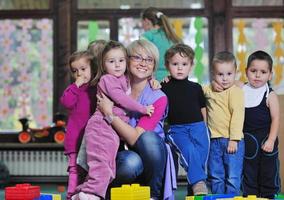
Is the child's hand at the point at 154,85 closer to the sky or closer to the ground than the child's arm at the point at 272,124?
closer to the sky

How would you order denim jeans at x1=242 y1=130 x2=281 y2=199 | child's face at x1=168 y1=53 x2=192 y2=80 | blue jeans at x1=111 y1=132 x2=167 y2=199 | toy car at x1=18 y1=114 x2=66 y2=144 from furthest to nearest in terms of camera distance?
toy car at x1=18 y1=114 x2=66 y2=144 < denim jeans at x1=242 y1=130 x2=281 y2=199 < child's face at x1=168 y1=53 x2=192 y2=80 < blue jeans at x1=111 y1=132 x2=167 y2=199

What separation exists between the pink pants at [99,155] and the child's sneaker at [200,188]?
1.35 ft

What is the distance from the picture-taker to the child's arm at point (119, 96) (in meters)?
2.41

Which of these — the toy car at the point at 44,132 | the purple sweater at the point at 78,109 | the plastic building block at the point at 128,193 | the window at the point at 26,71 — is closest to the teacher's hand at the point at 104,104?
the purple sweater at the point at 78,109

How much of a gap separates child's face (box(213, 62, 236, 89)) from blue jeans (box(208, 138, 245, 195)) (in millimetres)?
252

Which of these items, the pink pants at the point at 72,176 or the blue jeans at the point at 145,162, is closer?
the blue jeans at the point at 145,162

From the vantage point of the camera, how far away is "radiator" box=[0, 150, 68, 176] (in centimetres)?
484

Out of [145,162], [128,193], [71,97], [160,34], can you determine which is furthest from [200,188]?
[160,34]

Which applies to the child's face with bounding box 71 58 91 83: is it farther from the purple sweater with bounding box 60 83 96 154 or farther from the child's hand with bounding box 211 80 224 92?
the child's hand with bounding box 211 80 224 92

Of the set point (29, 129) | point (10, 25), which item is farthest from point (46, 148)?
point (10, 25)

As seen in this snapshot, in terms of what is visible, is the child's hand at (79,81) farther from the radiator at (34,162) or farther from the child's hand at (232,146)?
the radiator at (34,162)

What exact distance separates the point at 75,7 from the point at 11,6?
1.81 ft

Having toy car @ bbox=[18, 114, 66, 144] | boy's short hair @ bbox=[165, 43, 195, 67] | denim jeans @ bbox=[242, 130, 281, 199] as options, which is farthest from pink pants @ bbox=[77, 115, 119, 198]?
toy car @ bbox=[18, 114, 66, 144]

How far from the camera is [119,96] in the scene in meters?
2.41
